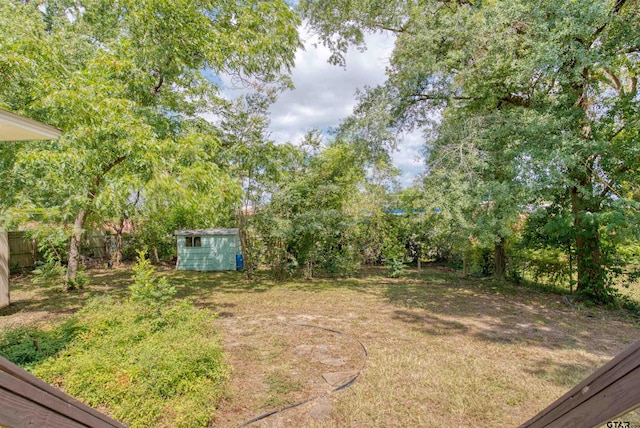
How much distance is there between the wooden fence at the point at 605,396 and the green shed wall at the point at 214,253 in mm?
11701

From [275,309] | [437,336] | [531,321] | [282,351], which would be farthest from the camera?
[275,309]

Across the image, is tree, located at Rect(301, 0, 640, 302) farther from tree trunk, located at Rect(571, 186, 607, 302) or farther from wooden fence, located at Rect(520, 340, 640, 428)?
wooden fence, located at Rect(520, 340, 640, 428)

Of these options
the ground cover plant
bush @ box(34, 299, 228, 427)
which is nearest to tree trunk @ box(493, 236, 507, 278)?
the ground cover plant

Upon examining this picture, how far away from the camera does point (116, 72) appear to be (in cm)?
569

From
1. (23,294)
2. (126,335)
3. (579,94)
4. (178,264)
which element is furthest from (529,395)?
(178,264)

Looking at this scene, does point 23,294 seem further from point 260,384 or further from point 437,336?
point 437,336

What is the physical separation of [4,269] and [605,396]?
866cm

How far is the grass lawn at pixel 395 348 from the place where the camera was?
2.85 metres

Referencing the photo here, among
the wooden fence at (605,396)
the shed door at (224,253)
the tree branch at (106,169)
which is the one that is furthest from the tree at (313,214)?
the wooden fence at (605,396)

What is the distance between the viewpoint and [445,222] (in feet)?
18.8

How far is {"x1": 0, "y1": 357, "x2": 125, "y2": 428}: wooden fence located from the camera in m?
0.80

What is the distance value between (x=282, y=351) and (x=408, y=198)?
4366 millimetres

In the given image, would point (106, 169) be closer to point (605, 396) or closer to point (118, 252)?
point (605, 396)

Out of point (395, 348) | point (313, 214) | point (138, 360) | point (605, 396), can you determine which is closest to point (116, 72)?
point (138, 360)
